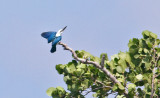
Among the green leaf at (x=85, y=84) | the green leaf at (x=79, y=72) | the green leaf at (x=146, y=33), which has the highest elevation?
the green leaf at (x=146, y=33)

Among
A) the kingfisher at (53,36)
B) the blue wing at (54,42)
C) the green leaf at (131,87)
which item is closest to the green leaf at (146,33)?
the green leaf at (131,87)

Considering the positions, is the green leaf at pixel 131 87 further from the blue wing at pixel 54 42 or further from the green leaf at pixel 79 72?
the blue wing at pixel 54 42

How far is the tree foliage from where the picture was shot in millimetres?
17953

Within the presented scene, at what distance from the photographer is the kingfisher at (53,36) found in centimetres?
1724

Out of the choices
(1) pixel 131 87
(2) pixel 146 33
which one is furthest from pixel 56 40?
(2) pixel 146 33

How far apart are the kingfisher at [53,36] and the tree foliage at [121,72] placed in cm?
112

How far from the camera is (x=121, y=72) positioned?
59.2ft

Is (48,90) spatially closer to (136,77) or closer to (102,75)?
(102,75)

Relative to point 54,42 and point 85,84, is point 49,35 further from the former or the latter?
point 85,84

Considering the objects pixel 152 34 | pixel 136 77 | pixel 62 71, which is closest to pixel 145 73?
pixel 136 77

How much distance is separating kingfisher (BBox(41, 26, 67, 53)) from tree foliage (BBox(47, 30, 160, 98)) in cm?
112

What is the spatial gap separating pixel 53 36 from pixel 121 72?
2.97m

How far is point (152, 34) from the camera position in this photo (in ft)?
60.9

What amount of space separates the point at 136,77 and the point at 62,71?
2.96 m
